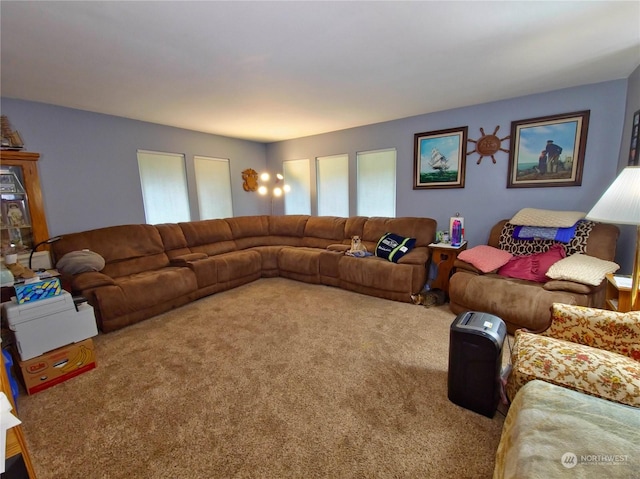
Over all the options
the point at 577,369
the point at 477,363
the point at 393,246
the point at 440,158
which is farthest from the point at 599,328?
the point at 440,158

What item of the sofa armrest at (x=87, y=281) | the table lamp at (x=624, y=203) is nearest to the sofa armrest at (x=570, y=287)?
the table lamp at (x=624, y=203)

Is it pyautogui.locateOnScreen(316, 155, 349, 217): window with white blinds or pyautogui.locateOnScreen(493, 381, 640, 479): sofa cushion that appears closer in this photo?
pyautogui.locateOnScreen(493, 381, 640, 479): sofa cushion

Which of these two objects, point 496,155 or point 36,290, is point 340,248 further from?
point 36,290

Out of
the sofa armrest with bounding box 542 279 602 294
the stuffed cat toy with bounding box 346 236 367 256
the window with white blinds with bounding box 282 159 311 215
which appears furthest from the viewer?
the window with white blinds with bounding box 282 159 311 215

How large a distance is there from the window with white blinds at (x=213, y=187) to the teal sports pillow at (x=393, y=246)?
285 cm

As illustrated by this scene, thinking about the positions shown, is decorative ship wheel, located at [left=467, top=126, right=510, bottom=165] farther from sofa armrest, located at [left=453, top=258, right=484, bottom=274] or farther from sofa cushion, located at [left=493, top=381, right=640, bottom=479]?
sofa cushion, located at [left=493, top=381, right=640, bottom=479]

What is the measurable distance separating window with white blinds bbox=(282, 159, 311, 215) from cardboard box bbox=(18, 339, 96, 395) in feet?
12.4

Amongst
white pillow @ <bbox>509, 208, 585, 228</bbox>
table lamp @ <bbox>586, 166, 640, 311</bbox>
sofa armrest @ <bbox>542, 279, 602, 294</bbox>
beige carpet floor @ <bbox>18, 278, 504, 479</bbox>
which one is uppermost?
table lamp @ <bbox>586, 166, 640, 311</bbox>

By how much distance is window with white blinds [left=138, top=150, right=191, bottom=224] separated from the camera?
154 inches

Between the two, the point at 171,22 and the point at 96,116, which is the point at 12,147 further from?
the point at 171,22

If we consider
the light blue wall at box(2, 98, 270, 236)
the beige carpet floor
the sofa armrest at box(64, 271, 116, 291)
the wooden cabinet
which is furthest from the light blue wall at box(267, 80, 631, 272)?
the wooden cabinet

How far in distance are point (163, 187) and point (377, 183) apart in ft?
10.6

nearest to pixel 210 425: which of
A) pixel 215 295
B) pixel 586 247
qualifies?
pixel 215 295

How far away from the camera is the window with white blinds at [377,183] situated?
13.9 ft
